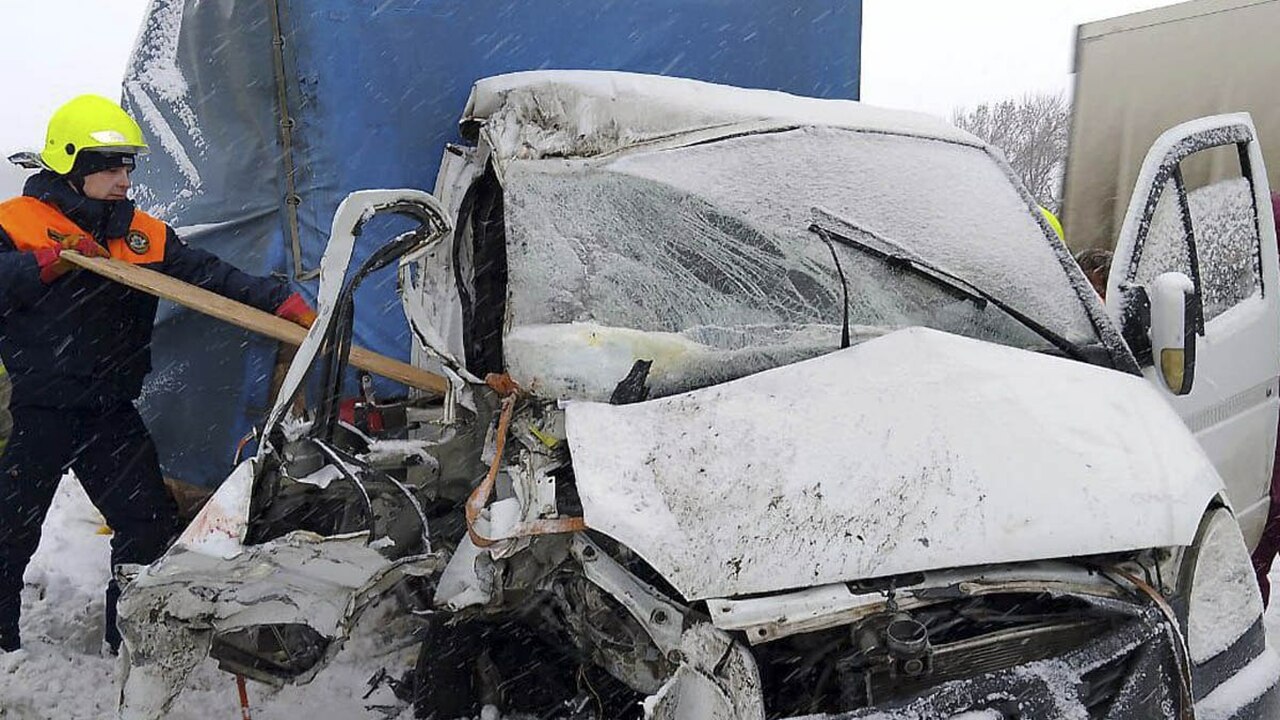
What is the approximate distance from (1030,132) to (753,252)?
2194 cm

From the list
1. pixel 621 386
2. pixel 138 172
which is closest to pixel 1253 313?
pixel 621 386

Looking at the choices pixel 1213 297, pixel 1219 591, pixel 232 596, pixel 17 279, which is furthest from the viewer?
pixel 17 279

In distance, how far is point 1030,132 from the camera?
22.3 meters

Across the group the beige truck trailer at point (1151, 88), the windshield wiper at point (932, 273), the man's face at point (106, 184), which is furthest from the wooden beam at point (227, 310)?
the beige truck trailer at point (1151, 88)

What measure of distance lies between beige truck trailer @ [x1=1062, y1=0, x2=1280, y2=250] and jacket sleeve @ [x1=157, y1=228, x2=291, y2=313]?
4240mm

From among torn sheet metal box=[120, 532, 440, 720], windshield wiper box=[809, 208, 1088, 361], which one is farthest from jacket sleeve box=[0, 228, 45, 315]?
windshield wiper box=[809, 208, 1088, 361]

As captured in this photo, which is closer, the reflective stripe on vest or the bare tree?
the reflective stripe on vest

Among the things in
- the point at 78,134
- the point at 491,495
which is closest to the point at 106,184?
the point at 78,134

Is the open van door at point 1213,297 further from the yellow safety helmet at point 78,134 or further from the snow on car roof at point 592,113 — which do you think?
the yellow safety helmet at point 78,134

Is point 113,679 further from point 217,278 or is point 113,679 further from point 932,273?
point 932,273

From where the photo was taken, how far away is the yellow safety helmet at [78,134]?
3.69m

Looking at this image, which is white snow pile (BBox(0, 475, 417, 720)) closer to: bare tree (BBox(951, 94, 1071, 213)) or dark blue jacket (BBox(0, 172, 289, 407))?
dark blue jacket (BBox(0, 172, 289, 407))

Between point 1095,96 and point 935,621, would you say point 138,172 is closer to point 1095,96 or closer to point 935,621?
point 935,621

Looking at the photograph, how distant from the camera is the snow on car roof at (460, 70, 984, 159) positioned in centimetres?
279
